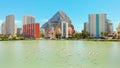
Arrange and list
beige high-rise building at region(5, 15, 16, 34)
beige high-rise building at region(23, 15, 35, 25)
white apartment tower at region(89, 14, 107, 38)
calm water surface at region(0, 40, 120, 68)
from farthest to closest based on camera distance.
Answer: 1. beige high-rise building at region(23, 15, 35, 25)
2. beige high-rise building at region(5, 15, 16, 34)
3. white apartment tower at region(89, 14, 107, 38)
4. calm water surface at region(0, 40, 120, 68)

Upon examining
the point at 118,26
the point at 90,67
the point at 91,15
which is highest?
the point at 91,15

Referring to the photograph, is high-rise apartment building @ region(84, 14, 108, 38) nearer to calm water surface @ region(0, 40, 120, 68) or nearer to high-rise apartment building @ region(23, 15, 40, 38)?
high-rise apartment building @ region(23, 15, 40, 38)

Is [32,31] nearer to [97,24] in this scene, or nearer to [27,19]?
[97,24]

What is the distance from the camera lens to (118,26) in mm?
76750

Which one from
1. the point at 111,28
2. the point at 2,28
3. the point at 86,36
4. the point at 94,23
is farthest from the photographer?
the point at 2,28

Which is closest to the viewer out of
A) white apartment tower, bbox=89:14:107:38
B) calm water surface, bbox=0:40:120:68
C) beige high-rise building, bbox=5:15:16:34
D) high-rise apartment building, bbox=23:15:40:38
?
calm water surface, bbox=0:40:120:68

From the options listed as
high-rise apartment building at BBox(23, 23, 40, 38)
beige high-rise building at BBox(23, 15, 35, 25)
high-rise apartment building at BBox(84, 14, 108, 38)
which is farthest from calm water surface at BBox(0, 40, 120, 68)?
beige high-rise building at BBox(23, 15, 35, 25)

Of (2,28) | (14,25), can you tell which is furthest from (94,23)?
(2,28)

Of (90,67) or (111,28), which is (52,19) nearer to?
(111,28)

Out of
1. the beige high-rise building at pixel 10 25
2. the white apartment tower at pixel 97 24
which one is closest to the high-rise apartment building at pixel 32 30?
the beige high-rise building at pixel 10 25

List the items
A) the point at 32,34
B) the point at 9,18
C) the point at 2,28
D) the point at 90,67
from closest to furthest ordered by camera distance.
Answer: the point at 90,67 → the point at 32,34 → the point at 9,18 → the point at 2,28

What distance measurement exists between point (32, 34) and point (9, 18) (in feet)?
110

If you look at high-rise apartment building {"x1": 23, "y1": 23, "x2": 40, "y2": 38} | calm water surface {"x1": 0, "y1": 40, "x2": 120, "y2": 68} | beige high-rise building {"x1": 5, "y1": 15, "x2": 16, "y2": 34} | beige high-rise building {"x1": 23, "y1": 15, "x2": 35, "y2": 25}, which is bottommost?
calm water surface {"x1": 0, "y1": 40, "x2": 120, "y2": 68}

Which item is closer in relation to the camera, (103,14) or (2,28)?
(103,14)
